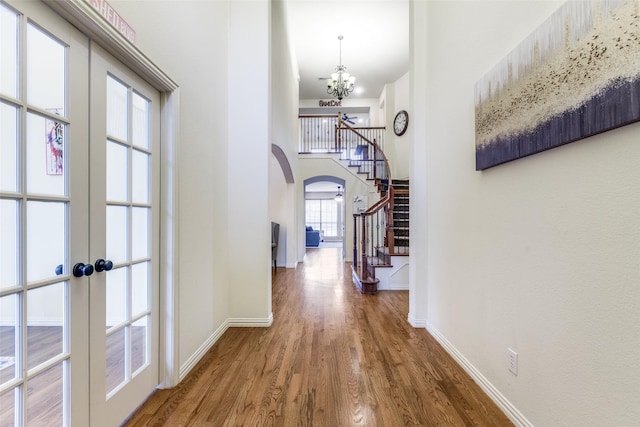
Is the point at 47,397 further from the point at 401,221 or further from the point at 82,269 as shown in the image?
the point at 401,221

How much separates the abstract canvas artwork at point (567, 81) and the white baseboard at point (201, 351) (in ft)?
8.33

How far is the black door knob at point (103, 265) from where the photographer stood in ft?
4.57

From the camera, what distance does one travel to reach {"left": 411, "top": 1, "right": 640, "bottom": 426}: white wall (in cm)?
107

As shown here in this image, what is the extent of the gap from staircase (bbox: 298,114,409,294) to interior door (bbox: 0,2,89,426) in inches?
149

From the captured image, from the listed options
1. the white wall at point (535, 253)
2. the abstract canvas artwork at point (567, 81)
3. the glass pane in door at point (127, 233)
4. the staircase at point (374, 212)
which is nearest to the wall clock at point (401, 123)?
the staircase at point (374, 212)

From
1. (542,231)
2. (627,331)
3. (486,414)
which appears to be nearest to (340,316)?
(486,414)

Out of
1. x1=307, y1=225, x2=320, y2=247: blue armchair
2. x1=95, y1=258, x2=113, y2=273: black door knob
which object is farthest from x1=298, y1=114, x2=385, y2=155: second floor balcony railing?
x1=95, y1=258, x2=113, y2=273: black door knob

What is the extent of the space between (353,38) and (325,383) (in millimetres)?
6588

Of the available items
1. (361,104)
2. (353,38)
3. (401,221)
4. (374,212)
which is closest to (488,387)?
(374,212)

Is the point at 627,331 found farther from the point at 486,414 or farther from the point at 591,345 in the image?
the point at 486,414

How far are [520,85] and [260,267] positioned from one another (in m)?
2.63

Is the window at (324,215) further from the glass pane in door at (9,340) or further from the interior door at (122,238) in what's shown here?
the glass pane in door at (9,340)

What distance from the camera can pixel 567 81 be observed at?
126cm

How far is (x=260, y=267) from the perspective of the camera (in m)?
3.07
